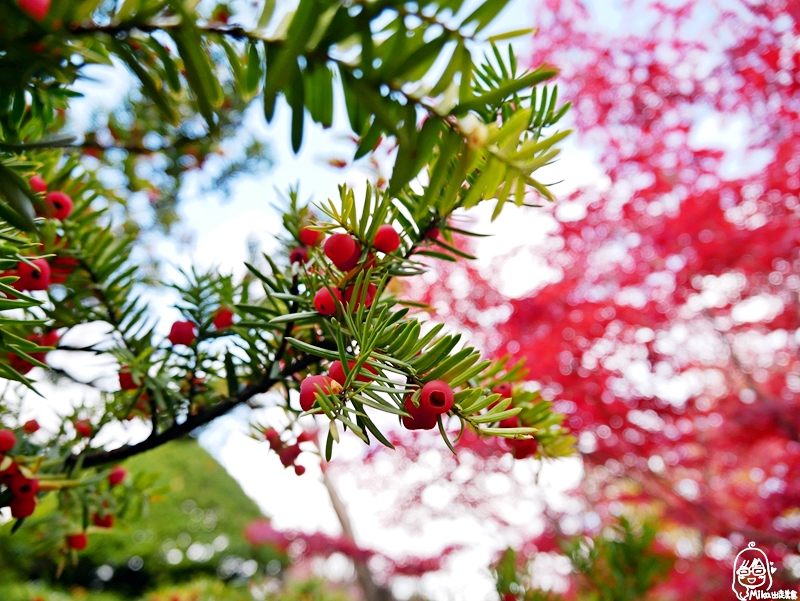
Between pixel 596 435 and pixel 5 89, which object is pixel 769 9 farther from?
pixel 5 89

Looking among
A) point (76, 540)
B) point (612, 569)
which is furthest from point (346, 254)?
point (612, 569)

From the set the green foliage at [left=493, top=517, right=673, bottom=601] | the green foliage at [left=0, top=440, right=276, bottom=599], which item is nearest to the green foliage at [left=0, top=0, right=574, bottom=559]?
the green foliage at [left=493, top=517, right=673, bottom=601]

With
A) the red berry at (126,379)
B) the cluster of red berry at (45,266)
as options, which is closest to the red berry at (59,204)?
the cluster of red berry at (45,266)

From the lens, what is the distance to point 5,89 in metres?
0.31

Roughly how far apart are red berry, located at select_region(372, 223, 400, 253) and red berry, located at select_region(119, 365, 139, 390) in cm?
40

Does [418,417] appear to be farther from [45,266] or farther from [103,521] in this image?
[103,521]

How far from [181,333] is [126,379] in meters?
0.10

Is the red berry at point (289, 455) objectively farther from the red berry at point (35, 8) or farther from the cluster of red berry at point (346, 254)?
the red berry at point (35, 8)

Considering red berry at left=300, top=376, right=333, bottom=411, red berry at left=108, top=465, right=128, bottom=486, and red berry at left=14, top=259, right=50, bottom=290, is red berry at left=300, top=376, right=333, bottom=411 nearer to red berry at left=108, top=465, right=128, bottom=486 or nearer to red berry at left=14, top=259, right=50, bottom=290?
red berry at left=14, top=259, right=50, bottom=290

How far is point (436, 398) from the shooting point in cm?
45

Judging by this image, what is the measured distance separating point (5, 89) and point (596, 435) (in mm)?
3685

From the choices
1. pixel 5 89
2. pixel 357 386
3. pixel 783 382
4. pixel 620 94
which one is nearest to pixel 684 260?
pixel 620 94

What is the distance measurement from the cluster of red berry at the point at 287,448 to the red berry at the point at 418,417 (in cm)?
29

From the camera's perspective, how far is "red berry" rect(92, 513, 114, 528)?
0.85 meters
